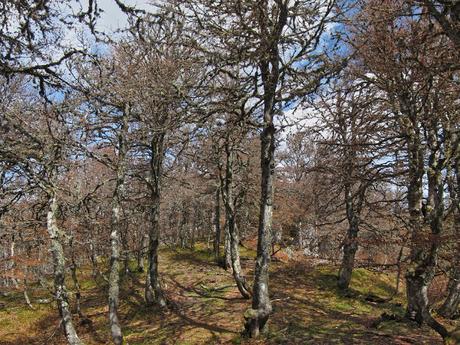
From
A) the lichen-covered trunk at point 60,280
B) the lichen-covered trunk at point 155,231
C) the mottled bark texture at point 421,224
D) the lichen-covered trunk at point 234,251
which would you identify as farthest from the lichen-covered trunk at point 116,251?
the mottled bark texture at point 421,224

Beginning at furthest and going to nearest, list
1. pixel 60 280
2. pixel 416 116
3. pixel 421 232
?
1. pixel 60 280
2. pixel 416 116
3. pixel 421 232

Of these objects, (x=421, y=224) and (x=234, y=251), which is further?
(x=234, y=251)

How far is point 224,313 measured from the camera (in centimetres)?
1159

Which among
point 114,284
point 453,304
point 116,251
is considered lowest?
point 453,304

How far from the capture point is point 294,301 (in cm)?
1299

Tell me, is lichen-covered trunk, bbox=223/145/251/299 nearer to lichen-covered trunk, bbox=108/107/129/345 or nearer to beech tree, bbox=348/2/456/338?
lichen-covered trunk, bbox=108/107/129/345

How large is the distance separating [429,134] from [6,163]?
9.98 meters

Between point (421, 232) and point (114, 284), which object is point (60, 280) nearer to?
point (114, 284)

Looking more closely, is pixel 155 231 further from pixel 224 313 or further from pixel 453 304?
pixel 453 304

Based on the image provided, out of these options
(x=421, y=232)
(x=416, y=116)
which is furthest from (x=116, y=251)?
(x=416, y=116)

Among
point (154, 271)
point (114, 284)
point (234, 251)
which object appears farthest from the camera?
point (234, 251)

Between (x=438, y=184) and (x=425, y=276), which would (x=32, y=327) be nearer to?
(x=425, y=276)

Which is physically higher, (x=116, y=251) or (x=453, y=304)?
(x=116, y=251)

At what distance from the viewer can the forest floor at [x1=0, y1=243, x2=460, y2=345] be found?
30.5 ft
